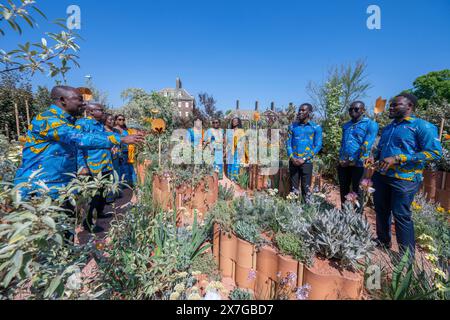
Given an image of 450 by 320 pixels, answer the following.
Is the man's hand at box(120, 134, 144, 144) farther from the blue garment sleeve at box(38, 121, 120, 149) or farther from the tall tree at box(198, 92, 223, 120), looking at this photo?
the tall tree at box(198, 92, 223, 120)

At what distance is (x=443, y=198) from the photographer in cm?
355

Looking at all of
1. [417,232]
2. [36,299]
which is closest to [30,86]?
[36,299]

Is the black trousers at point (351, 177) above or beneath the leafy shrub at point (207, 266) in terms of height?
above

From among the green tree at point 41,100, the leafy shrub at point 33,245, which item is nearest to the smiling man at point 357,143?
the leafy shrub at point 33,245

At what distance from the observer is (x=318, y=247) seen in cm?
152

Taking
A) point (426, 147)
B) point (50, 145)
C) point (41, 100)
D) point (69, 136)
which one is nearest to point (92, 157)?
point (50, 145)

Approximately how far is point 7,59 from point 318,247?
7.07 ft

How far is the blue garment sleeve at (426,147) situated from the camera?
1.95m

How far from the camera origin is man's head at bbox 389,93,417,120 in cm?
213

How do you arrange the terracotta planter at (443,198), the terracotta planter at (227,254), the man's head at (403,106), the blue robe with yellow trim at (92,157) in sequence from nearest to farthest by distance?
the terracotta planter at (227,254), the man's head at (403,106), the blue robe with yellow trim at (92,157), the terracotta planter at (443,198)

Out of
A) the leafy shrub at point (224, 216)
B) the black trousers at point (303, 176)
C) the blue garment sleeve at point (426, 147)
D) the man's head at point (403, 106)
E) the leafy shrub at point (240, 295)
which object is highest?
the man's head at point (403, 106)

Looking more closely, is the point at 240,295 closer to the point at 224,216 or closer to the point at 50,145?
the point at 224,216

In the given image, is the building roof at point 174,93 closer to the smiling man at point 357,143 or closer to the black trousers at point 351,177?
the smiling man at point 357,143
